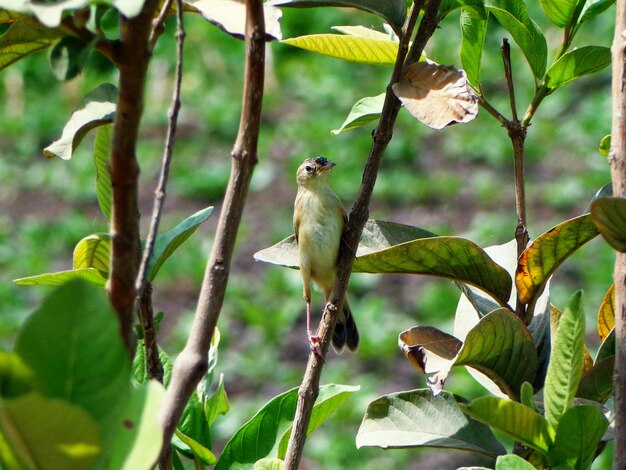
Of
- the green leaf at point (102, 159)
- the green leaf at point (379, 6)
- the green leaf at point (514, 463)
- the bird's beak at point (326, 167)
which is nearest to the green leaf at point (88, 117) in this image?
the green leaf at point (102, 159)

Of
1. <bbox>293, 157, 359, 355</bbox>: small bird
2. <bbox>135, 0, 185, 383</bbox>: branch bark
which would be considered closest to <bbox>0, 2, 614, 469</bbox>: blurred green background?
<bbox>293, 157, 359, 355</bbox>: small bird

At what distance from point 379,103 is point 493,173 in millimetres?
7236

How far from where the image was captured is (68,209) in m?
8.79

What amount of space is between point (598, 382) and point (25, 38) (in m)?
0.90

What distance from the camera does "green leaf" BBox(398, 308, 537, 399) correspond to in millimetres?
1227

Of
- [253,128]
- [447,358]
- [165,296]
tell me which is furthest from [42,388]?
[165,296]

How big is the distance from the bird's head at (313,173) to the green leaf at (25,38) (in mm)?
2480

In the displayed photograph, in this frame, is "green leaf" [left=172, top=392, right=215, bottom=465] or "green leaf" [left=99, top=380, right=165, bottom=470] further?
"green leaf" [left=172, top=392, right=215, bottom=465]

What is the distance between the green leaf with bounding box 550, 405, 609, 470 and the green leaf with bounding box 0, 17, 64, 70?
759mm

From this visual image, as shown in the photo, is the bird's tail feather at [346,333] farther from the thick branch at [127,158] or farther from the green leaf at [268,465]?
the thick branch at [127,158]

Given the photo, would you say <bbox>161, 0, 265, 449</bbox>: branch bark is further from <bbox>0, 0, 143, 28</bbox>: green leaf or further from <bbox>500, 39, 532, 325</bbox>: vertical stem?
<bbox>500, 39, 532, 325</bbox>: vertical stem

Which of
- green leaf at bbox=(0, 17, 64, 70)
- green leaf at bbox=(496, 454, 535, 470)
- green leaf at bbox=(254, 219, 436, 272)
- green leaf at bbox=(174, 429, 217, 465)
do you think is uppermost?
green leaf at bbox=(0, 17, 64, 70)

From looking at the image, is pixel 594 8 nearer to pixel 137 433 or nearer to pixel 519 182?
pixel 519 182

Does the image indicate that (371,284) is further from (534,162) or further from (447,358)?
(447,358)
